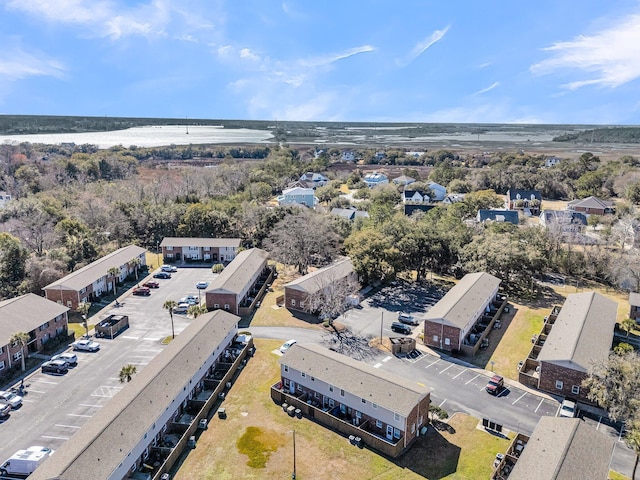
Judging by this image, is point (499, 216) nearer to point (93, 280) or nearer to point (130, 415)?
point (93, 280)

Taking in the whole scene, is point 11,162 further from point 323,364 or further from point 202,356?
point 323,364

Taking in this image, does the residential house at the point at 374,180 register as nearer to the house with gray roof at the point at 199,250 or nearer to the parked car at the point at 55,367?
the house with gray roof at the point at 199,250

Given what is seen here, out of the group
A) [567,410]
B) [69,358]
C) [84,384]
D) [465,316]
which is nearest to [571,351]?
[567,410]

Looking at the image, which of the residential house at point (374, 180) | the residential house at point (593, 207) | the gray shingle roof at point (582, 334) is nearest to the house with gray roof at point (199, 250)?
the gray shingle roof at point (582, 334)

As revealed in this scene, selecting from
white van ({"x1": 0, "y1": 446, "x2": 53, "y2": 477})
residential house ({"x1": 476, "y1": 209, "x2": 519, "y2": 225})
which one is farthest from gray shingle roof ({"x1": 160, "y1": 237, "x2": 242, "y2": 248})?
residential house ({"x1": 476, "y1": 209, "x2": 519, "y2": 225})

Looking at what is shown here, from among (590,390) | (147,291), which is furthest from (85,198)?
(590,390)

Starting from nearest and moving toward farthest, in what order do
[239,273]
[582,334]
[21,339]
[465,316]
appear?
[21,339] < [582,334] < [465,316] < [239,273]

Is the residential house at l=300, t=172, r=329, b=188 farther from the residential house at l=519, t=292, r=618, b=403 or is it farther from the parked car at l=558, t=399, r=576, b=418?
the parked car at l=558, t=399, r=576, b=418
